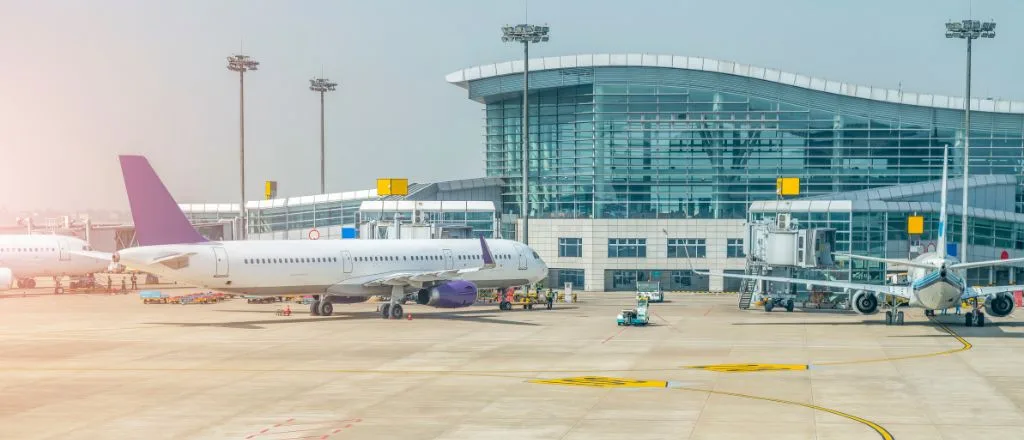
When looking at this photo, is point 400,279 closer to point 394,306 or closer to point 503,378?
point 394,306

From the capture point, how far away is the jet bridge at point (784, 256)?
77938 millimetres

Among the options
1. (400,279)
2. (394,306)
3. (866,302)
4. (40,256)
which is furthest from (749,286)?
(40,256)

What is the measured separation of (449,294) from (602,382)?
29.4 m

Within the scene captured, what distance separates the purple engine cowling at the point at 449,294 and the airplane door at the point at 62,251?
4172cm

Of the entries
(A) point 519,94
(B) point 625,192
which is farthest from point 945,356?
(A) point 519,94

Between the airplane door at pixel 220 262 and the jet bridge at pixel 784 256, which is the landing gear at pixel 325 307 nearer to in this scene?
the airplane door at pixel 220 262

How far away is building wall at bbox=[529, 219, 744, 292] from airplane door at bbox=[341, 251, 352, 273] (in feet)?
151

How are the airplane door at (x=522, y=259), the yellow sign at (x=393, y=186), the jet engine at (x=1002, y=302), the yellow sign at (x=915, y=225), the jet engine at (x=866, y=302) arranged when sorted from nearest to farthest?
the jet engine at (x=866, y=302), the jet engine at (x=1002, y=302), the airplane door at (x=522, y=259), the yellow sign at (x=915, y=225), the yellow sign at (x=393, y=186)

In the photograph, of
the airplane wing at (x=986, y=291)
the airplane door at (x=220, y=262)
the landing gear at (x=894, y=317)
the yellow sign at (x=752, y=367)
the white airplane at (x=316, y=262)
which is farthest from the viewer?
the landing gear at (x=894, y=317)

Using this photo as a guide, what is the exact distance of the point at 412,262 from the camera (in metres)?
71.8

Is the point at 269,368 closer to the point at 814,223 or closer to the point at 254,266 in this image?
the point at 254,266

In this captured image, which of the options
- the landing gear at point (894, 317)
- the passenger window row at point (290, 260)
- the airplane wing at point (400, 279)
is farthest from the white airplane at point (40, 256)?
the landing gear at point (894, 317)

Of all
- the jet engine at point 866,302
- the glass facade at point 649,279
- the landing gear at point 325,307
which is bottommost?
the glass facade at point 649,279

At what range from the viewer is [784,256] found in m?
78.8
